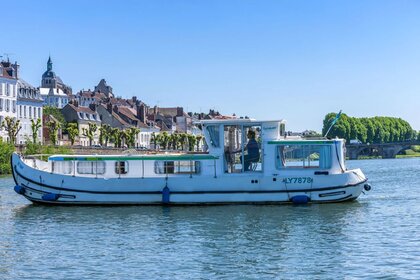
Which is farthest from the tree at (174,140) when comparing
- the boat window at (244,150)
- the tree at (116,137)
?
the boat window at (244,150)

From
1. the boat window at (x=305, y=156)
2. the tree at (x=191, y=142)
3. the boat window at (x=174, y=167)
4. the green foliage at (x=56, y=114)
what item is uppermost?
the green foliage at (x=56, y=114)

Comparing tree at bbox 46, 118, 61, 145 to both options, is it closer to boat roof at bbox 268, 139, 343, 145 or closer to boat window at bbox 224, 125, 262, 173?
boat window at bbox 224, 125, 262, 173

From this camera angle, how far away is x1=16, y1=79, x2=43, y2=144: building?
114m

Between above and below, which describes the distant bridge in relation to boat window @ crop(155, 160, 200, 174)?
above

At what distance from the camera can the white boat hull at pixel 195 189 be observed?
40094mm

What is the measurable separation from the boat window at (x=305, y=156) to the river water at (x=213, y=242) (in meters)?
2.09

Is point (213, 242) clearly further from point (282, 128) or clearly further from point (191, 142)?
point (191, 142)

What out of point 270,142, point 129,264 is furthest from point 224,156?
point 129,264

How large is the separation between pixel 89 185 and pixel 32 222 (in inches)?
195

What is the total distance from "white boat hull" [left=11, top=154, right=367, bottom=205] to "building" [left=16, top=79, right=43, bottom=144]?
71.6 meters

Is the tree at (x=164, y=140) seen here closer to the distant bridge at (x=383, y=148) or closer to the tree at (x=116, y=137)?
the tree at (x=116, y=137)

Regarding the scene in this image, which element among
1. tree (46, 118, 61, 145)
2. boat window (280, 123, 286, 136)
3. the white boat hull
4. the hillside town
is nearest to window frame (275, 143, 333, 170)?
the white boat hull

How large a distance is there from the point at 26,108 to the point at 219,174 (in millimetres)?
80677

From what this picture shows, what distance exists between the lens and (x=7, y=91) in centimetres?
10888
